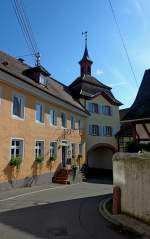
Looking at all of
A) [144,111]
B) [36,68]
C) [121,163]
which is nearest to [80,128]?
[36,68]

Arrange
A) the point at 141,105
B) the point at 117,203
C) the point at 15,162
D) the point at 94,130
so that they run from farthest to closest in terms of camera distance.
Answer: the point at 94,130 → the point at 15,162 → the point at 141,105 → the point at 117,203

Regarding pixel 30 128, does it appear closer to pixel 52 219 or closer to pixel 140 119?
pixel 140 119

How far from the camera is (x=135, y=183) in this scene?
1023cm

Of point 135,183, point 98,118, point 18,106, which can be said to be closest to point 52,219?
point 135,183

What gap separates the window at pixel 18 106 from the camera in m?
18.9

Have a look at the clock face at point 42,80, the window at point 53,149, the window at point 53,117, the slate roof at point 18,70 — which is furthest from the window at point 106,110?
the clock face at point 42,80

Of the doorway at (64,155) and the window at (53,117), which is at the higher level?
the window at (53,117)

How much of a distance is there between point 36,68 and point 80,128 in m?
10.1

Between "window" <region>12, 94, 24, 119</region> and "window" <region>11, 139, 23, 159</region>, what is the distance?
1684mm

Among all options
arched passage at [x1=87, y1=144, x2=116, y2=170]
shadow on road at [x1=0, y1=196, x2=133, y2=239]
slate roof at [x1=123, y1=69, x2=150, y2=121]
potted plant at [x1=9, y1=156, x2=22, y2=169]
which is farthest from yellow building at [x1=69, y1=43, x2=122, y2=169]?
shadow on road at [x1=0, y1=196, x2=133, y2=239]

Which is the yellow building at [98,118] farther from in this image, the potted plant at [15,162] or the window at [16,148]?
the potted plant at [15,162]

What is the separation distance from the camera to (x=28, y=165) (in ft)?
65.9

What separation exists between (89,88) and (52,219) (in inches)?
1067

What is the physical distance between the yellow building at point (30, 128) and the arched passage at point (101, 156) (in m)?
9.52
